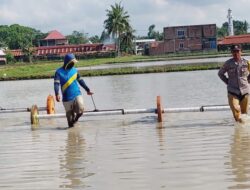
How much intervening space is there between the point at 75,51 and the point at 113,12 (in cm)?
1108

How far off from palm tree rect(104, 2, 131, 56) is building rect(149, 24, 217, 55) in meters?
7.49

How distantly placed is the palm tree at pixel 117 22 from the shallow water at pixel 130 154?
279 ft

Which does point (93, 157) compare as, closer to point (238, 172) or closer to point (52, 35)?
point (238, 172)

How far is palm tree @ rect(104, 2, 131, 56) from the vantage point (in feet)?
317

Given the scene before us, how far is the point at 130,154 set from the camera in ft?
24.9

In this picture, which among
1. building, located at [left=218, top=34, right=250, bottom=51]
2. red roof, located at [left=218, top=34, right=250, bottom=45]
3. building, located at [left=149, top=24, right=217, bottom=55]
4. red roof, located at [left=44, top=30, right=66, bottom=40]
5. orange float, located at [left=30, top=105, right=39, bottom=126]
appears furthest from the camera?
red roof, located at [left=44, top=30, right=66, bottom=40]

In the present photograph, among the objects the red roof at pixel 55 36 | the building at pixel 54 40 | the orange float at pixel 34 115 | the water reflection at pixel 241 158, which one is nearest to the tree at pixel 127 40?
the building at pixel 54 40

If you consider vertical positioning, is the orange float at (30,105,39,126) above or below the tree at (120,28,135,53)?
below

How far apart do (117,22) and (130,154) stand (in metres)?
89.8

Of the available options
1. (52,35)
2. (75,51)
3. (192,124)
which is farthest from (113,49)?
(192,124)

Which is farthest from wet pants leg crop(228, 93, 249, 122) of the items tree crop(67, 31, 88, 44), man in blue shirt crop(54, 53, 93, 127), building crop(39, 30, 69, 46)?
tree crop(67, 31, 88, 44)

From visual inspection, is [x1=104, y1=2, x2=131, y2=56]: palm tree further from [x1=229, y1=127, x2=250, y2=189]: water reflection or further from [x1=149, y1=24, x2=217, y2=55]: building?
[x1=229, y1=127, x2=250, y2=189]: water reflection

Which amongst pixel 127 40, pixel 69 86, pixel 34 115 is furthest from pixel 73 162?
pixel 127 40

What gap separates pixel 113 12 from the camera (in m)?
97.3
